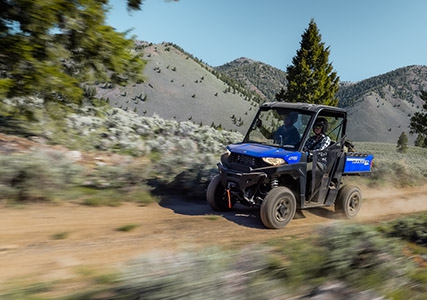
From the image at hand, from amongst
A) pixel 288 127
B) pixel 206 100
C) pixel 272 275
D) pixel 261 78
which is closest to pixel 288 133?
pixel 288 127

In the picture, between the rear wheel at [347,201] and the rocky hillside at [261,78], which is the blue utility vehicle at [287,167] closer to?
the rear wheel at [347,201]

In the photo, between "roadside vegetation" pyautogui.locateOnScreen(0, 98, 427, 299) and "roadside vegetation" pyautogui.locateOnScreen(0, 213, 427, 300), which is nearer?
"roadside vegetation" pyautogui.locateOnScreen(0, 213, 427, 300)

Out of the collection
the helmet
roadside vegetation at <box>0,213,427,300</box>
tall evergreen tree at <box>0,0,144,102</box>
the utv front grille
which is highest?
tall evergreen tree at <box>0,0,144,102</box>

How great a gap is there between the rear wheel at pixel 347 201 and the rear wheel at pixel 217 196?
241 centimetres

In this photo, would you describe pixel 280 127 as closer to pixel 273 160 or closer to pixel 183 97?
pixel 273 160

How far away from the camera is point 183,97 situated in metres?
59.2

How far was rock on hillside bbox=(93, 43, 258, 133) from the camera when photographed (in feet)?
171

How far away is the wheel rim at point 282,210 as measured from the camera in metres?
7.06

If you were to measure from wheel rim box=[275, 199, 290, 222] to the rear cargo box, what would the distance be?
2.04m

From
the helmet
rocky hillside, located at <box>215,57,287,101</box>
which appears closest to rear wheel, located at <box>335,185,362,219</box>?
the helmet

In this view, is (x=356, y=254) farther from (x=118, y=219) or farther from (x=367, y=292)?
(x=118, y=219)

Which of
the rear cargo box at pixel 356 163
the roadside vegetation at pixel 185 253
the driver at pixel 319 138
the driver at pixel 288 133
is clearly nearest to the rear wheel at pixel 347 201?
the rear cargo box at pixel 356 163

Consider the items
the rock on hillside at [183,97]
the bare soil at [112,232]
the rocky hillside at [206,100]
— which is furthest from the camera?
the rocky hillside at [206,100]

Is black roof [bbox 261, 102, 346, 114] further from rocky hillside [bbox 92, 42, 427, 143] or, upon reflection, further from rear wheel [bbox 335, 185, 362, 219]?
rocky hillside [bbox 92, 42, 427, 143]
